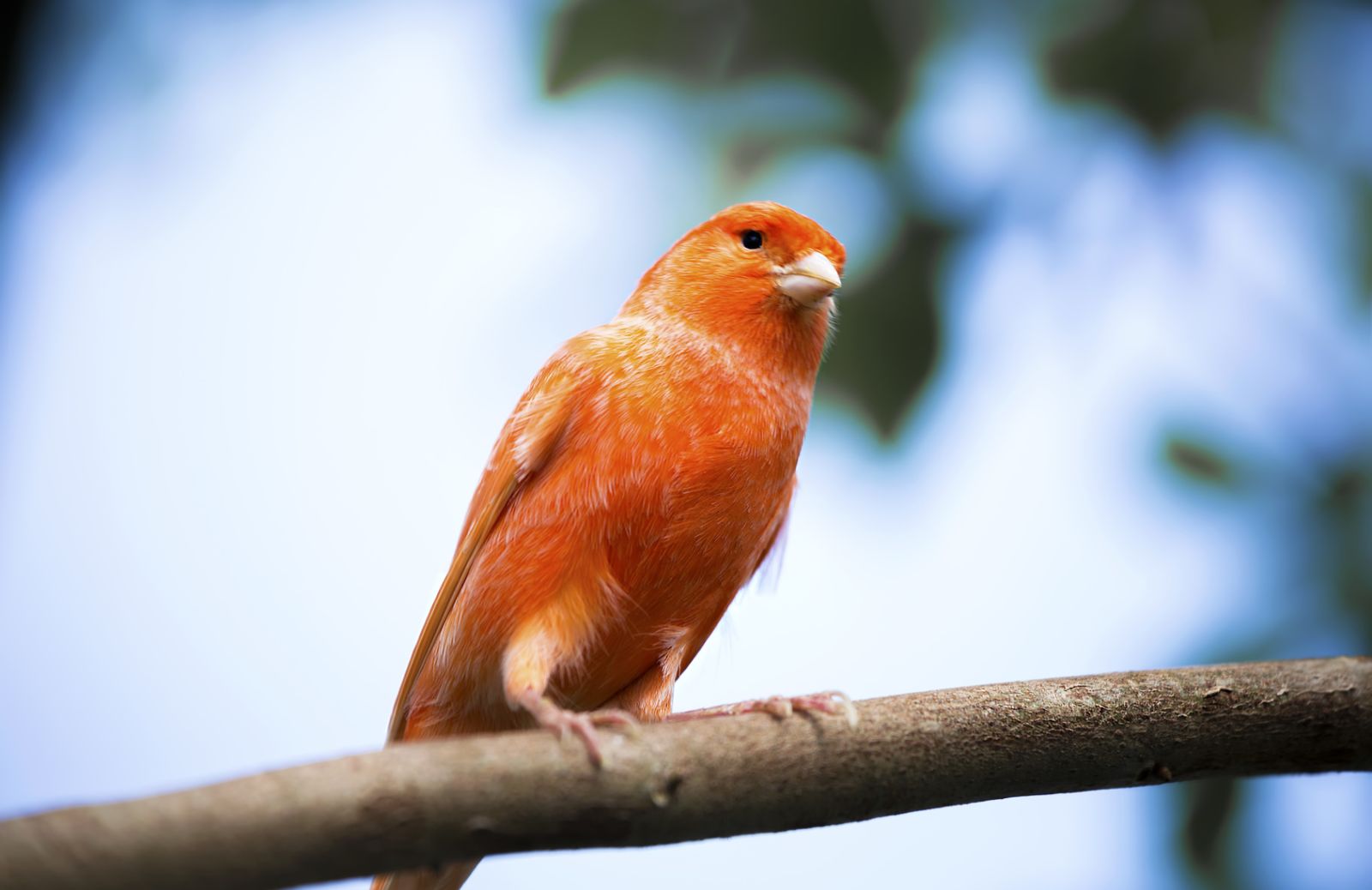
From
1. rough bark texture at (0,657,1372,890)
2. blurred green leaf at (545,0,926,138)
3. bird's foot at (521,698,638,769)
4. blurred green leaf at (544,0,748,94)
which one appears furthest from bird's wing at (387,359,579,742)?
blurred green leaf at (545,0,926,138)

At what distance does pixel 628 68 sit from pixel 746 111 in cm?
45

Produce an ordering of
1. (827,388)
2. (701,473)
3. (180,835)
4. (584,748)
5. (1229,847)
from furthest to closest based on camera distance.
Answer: (827,388), (1229,847), (701,473), (584,748), (180,835)

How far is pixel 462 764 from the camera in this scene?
2.44 meters

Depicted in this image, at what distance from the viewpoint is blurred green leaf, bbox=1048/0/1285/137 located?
468 centimetres

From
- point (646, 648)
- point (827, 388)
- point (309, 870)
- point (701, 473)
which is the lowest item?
point (309, 870)

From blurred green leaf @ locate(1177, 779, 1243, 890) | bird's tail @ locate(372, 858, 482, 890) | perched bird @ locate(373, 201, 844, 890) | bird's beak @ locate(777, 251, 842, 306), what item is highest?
bird's beak @ locate(777, 251, 842, 306)

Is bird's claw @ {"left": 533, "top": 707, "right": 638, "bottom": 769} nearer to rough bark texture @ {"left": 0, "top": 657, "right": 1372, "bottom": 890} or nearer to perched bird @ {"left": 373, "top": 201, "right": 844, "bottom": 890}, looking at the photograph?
rough bark texture @ {"left": 0, "top": 657, "right": 1372, "bottom": 890}

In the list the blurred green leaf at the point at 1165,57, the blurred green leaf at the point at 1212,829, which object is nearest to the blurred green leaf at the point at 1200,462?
the blurred green leaf at the point at 1212,829

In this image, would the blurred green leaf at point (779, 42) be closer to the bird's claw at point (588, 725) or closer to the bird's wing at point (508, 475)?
the bird's wing at point (508, 475)

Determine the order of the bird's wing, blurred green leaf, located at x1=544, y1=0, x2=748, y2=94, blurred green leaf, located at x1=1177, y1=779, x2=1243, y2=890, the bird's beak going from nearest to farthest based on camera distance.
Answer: the bird's wing → the bird's beak → blurred green leaf, located at x1=1177, y1=779, x2=1243, y2=890 → blurred green leaf, located at x1=544, y1=0, x2=748, y2=94

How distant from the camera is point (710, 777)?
2658 millimetres

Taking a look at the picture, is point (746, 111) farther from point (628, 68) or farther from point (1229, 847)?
point (1229, 847)

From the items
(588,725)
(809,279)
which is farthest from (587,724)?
(809,279)

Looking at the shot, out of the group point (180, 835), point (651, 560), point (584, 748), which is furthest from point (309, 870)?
point (651, 560)
